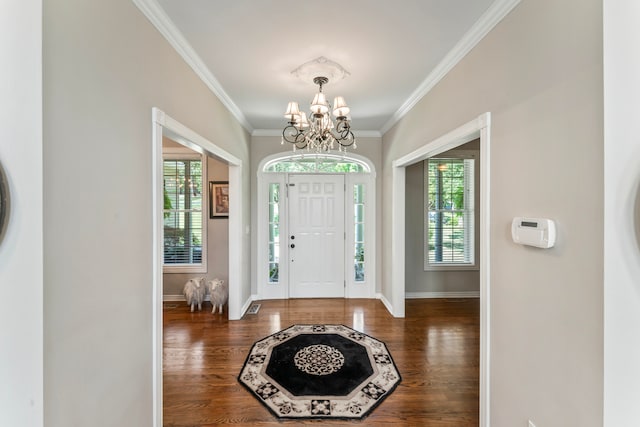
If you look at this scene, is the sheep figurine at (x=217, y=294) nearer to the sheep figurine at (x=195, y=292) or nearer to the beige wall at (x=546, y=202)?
the sheep figurine at (x=195, y=292)

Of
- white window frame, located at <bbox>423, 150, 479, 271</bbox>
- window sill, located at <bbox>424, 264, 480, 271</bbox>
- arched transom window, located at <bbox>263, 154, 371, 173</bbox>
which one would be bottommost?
window sill, located at <bbox>424, 264, 480, 271</bbox>

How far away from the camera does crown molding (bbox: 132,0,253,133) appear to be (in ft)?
5.30

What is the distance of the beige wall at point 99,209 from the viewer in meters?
1.06

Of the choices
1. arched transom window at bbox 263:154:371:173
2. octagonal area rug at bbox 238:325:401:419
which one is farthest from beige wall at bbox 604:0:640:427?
arched transom window at bbox 263:154:371:173

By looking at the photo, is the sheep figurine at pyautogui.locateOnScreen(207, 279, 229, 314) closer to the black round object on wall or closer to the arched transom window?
the arched transom window

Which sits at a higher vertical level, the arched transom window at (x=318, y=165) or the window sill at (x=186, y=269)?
the arched transom window at (x=318, y=165)

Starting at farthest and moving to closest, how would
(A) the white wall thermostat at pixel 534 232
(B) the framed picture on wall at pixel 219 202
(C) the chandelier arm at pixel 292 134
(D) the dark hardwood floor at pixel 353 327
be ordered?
1. (B) the framed picture on wall at pixel 219 202
2. (C) the chandelier arm at pixel 292 134
3. (D) the dark hardwood floor at pixel 353 327
4. (A) the white wall thermostat at pixel 534 232

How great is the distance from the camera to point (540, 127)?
1.36 meters

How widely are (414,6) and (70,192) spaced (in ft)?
6.71

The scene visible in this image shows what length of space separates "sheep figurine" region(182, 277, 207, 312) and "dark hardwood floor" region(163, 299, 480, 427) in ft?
0.48

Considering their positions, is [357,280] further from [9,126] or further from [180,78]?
[9,126]

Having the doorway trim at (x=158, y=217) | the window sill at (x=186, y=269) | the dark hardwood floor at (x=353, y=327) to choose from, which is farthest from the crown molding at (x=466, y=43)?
the window sill at (x=186, y=269)

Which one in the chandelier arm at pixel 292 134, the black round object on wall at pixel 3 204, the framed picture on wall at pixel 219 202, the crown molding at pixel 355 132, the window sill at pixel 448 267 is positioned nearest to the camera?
the black round object on wall at pixel 3 204

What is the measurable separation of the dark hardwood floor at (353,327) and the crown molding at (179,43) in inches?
104
